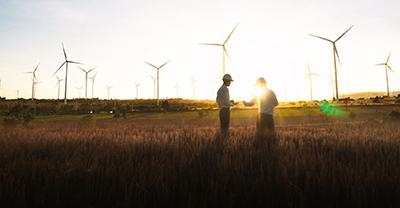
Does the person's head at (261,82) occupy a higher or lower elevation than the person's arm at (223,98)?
higher

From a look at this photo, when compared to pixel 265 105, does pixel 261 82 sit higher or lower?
higher

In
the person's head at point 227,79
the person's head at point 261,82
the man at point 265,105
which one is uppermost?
the person's head at point 227,79

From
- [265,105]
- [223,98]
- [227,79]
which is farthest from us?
[223,98]

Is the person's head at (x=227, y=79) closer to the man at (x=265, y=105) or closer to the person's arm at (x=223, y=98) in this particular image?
the person's arm at (x=223, y=98)

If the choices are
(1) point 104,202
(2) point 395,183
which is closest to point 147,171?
(1) point 104,202

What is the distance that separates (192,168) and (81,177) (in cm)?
127

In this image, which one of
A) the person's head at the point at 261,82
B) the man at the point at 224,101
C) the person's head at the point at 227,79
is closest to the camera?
the person's head at the point at 261,82

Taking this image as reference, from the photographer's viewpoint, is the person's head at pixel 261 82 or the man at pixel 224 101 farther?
the man at pixel 224 101

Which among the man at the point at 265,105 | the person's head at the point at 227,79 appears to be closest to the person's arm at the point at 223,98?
the person's head at the point at 227,79

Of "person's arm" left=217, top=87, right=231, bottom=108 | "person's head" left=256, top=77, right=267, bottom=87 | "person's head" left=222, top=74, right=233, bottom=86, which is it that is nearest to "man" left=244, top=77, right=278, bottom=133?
"person's head" left=256, top=77, right=267, bottom=87

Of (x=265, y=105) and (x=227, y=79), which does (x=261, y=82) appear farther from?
(x=227, y=79)

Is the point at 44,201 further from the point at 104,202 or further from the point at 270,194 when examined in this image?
the point at 270,194

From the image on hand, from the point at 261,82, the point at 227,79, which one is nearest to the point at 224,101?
the point at 227,79

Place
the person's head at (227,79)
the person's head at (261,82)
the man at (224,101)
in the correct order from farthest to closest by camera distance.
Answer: the man at (224,101) < the person's head at (227,79) < the person's head at (261,82)
